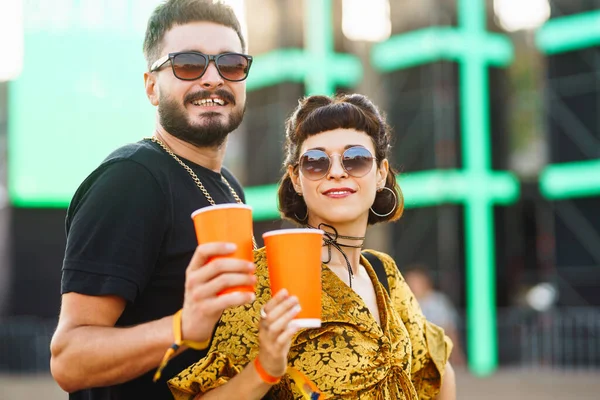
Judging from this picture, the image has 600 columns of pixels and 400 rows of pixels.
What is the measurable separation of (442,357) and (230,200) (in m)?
1.10

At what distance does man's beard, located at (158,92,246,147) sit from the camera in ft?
10.3

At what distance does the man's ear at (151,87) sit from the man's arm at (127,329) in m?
1.01

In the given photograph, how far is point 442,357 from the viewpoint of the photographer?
3449 millimetres

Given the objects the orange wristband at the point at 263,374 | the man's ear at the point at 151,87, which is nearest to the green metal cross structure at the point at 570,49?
the man's ear at the point at 151,87

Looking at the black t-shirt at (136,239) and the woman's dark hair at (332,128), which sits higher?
the woman's dark hair at (332,128)

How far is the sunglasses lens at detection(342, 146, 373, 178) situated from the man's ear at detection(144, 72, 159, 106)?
83 cm

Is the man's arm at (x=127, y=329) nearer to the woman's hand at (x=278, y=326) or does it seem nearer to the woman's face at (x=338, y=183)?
the woman's hand at (x=278, y=326)

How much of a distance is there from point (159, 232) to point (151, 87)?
77 centimetres

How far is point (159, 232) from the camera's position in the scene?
2865 mm

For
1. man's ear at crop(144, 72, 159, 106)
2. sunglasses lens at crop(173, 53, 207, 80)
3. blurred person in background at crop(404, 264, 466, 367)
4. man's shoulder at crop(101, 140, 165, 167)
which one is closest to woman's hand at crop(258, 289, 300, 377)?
man's shoulder at crop(101, 140, 165, 167)

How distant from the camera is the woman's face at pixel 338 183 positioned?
118 inches

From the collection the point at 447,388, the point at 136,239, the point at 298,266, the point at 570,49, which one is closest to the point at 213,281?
the point at 298,266

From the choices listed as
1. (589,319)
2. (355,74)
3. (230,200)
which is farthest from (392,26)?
(230,200)

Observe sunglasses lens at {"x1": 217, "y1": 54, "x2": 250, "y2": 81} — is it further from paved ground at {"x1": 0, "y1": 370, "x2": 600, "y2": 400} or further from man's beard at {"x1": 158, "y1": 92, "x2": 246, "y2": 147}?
paved ground at {"x1": 0, "y1": 370, "x2": 600, "y2": 400}
